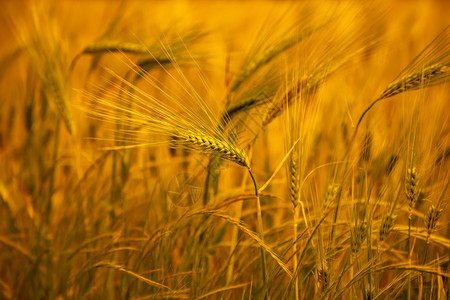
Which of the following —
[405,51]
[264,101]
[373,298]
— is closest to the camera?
[373,298]

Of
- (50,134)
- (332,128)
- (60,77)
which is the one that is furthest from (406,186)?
(50,134)

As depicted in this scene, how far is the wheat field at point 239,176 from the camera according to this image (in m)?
0.93

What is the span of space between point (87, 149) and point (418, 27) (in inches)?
101

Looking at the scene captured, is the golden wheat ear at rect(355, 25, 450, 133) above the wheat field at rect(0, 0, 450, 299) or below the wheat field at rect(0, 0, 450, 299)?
above

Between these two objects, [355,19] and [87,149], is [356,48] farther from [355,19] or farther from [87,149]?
[87,149]

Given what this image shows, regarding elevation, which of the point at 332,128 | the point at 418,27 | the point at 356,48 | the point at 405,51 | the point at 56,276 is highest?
the point at 418,27

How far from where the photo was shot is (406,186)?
0.92 metres

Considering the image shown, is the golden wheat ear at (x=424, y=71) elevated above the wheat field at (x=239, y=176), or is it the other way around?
the golden wheat ear at (x=424, y=71)

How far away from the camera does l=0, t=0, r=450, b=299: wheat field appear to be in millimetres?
934

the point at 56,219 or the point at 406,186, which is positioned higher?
the point at 406,186

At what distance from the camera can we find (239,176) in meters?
1.88

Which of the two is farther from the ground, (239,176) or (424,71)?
(424,71)

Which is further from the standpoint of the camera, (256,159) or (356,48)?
(256,159)

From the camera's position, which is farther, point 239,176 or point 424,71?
point 239,176
